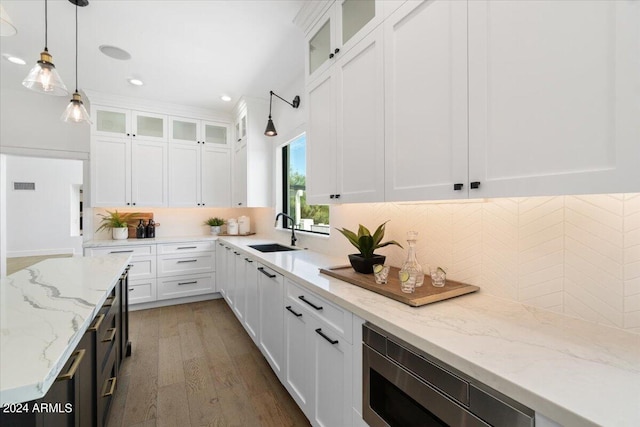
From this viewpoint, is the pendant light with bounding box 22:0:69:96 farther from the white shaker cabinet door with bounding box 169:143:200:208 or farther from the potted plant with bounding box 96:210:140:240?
the potted plant with bounding box 96:210:140:240

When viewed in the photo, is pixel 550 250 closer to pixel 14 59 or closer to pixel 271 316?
pixel 271 316

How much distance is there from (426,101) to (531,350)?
0.96m

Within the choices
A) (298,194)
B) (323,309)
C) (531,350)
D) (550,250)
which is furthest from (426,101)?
(298,194)

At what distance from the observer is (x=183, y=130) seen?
13.5 ft

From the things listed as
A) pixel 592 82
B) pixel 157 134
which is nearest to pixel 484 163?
pixel 592 82

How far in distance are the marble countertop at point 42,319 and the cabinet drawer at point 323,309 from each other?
0.94 m

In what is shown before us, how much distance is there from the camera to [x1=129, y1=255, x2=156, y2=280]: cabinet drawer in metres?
3.54

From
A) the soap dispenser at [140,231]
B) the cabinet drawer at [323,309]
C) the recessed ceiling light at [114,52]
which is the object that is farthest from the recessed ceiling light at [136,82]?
the cabinet drawer at [323,309]

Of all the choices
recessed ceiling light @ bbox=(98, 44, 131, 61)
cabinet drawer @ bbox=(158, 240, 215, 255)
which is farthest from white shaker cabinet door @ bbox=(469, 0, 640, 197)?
cabinet drawer @ bbox=(158, 240, 215, 255)

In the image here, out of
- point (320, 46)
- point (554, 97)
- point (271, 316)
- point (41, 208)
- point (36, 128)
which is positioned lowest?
point (271, 316)

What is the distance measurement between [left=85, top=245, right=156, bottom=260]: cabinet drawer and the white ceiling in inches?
77.7

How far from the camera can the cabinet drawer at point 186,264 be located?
3.73 m

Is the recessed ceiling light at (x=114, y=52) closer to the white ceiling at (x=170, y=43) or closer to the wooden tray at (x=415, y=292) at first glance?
the white ceiling at (x=170, y=43)

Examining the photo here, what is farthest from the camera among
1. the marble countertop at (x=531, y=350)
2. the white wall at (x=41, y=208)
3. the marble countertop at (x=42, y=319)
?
the white wall at (x=41, y=208)
